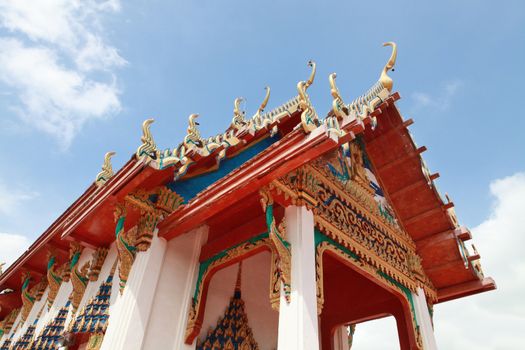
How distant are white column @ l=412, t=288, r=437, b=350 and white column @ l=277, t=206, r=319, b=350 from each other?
240 cm

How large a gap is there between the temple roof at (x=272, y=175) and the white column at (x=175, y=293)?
26cm

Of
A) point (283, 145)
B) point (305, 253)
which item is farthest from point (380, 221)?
point (283, 145)

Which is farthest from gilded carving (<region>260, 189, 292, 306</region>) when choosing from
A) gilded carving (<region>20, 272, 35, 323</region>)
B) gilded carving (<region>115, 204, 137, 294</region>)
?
gilded carving (<region>20, 272, 35, 323</region>)

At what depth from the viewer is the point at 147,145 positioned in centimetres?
389

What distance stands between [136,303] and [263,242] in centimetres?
129

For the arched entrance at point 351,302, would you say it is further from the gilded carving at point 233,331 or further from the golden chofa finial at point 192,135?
the golden chofa finial at point 192,135

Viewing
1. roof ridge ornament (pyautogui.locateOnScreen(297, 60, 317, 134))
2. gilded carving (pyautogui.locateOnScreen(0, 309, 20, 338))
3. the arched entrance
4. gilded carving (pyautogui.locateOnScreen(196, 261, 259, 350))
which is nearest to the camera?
roof ridge ornament (pyautogui.locateOnScreen(297, 60, 317, 134))

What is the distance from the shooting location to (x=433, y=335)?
4.83 metres

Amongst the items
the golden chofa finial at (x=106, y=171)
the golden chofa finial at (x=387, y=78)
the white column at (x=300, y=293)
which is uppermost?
the golden chofa finial at (x=387, y=78)

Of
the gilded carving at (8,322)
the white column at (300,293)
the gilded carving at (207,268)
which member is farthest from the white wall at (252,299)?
the gilded carving at (8,322)

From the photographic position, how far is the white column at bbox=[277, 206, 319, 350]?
9.02 ft

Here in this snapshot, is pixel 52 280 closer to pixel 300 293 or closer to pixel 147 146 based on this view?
pixel 147 146

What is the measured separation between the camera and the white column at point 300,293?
2.75m

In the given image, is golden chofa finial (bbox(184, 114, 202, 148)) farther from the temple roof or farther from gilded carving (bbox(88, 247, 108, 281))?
gilded carving (bbox(88, 247, 108, 281))
